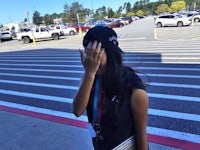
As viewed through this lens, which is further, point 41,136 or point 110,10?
point 110,10

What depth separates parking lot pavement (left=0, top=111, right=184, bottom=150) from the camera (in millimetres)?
3920

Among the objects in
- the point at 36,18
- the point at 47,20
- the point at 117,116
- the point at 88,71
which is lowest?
the point at 47,20

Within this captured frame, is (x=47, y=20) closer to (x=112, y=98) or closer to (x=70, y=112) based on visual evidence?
(x=70, y=112)

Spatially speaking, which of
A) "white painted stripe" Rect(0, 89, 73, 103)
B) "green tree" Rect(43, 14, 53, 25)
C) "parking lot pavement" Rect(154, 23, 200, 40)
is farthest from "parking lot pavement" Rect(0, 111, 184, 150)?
"green tree" Rect(43, 14, 53, 25)

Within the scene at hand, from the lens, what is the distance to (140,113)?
159 centimetres

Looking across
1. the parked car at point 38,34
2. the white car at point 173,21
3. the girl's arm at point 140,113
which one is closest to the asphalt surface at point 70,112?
the girl's arm at point 140,113

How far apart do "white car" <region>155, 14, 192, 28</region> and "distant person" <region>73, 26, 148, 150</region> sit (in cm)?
3164

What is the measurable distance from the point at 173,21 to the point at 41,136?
30.4 meters

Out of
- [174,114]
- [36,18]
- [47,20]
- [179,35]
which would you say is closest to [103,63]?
[174,114]

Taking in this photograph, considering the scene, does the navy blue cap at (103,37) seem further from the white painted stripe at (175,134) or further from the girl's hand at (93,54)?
the white painted stripe at (175,134)

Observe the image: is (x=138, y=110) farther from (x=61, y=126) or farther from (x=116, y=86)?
(x=61, y=126)

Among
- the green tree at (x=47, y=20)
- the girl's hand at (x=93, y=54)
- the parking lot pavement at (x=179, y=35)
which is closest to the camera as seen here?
the girl's hand at (x=93, y=54)

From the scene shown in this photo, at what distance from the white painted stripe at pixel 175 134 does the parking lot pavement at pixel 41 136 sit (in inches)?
14.6

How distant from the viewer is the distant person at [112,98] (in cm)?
147
